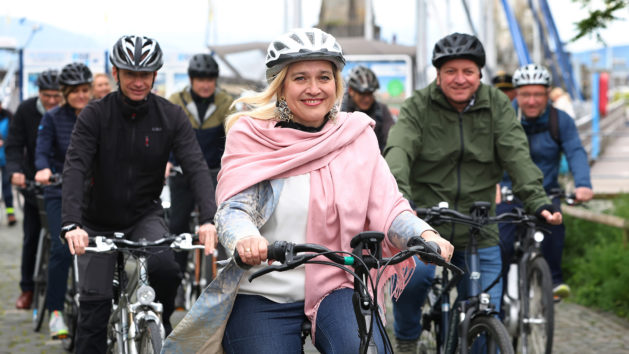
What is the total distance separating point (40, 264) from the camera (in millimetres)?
8438

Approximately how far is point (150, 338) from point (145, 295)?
29cm

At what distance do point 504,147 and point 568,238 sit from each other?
5.45 meters

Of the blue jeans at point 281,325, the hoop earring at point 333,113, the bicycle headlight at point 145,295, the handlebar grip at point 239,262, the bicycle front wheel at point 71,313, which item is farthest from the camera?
the bicycle front wheel at point 71,313

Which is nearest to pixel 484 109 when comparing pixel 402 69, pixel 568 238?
pixel 568 238

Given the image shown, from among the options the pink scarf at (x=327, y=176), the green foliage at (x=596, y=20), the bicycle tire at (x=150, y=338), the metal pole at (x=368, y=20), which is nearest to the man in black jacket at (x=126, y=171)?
the bicycle tire at (x=150, y=338)

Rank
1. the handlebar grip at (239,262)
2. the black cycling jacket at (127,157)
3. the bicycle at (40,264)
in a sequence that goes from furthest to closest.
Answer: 1. the bicycle at (40,264)
2. the black cycling jacket at (127,157)
3. the handlebar grip at (239,262)

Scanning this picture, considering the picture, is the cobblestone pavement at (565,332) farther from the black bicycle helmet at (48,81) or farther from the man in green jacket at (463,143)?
the black bicycle helmet at (48,81)

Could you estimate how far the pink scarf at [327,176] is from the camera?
3602 mm

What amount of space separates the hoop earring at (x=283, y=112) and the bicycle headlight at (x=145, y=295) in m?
1.41

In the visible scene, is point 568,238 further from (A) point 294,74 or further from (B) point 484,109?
(A) point 294,74

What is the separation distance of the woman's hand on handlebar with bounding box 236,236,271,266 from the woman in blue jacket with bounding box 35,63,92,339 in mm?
4257

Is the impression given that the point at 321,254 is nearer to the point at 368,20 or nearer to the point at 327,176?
the point at 327,176

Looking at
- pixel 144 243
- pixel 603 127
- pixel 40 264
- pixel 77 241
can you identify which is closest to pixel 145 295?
pixel 144 243

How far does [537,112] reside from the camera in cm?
736
